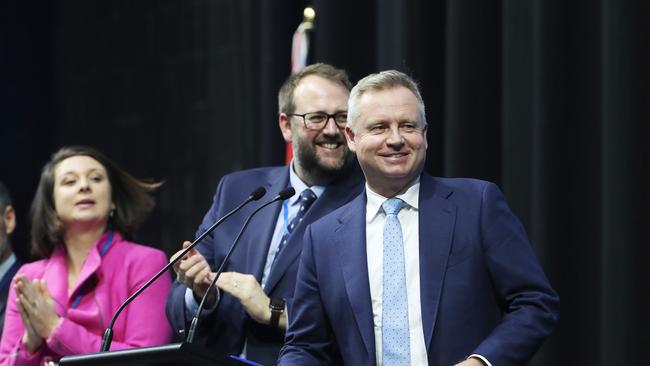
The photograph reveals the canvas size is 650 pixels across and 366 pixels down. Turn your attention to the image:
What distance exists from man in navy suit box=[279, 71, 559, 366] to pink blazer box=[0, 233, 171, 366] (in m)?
1.08

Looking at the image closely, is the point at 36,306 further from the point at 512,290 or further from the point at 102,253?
the point at 512,290

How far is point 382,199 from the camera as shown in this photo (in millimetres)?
3285

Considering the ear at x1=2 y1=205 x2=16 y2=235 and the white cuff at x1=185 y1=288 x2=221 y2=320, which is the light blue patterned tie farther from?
the ear at x1=2 y1=205 x2=16 y2=235

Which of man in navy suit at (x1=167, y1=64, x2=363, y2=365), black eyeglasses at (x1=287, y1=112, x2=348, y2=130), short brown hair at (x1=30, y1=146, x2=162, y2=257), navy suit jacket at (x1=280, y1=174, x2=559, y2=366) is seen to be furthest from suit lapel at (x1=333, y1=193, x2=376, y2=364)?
short brown hair at (x1=30, y1=146, x2=162, y2=257)

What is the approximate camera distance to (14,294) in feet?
14.8

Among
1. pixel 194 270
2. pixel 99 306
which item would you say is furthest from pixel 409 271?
pixel 99 306

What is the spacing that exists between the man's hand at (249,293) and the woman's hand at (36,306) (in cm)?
81

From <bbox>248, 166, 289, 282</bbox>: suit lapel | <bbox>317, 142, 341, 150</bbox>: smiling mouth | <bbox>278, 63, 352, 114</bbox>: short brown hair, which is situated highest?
<bbox>278, 63, 352, 114</bbox>: short brown hair

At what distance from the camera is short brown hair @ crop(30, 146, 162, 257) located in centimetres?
457

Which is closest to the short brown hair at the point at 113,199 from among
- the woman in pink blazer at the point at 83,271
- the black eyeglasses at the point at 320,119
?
the woman in pink blazer at the point at 83,271

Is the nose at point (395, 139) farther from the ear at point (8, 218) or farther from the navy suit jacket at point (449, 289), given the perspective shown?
the ear at point (8, 218)

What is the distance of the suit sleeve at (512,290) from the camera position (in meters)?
3.02

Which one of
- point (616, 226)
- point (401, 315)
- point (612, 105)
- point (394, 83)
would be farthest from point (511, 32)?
point (401, 315)

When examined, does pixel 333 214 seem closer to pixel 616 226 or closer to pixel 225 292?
pixel 225 292
